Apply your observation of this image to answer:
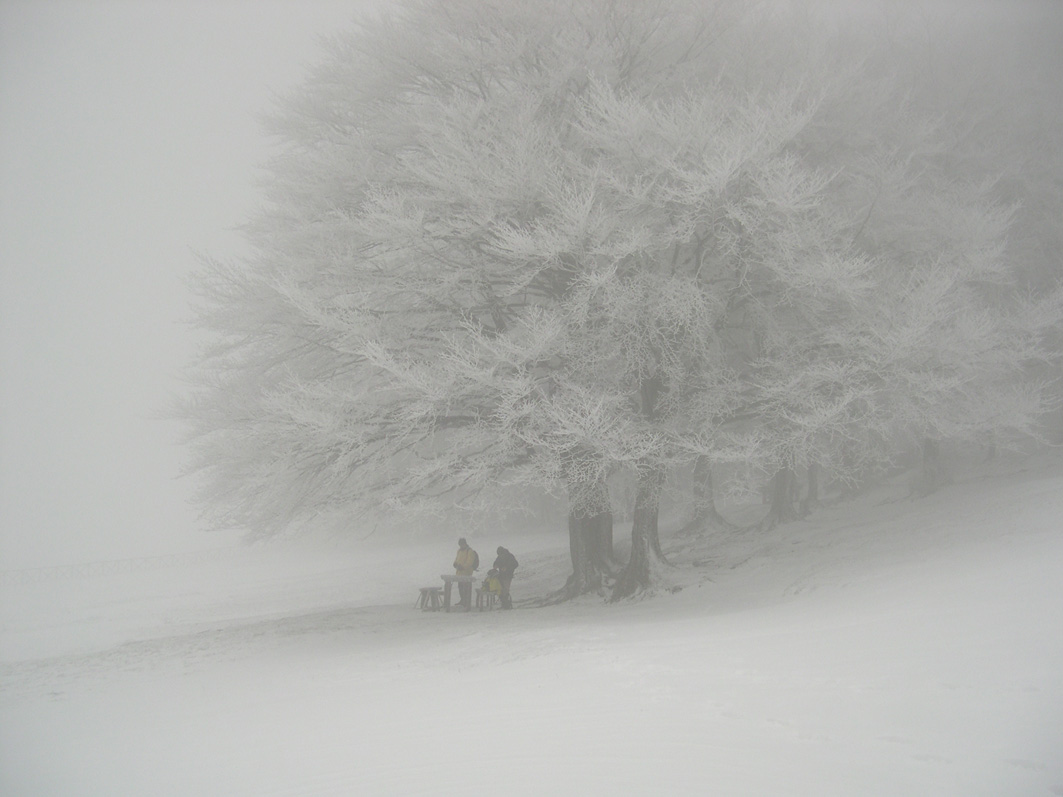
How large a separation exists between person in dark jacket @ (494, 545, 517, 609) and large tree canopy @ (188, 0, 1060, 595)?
1249 millimetres

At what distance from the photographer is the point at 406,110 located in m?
12.5

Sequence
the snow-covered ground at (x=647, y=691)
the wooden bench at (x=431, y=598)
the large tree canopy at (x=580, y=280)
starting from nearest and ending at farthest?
the snow-covered ground at (x=647, y=691) < the large tree canopy at (x=580, y=280) < the wooden bench at (x=431, y=598)

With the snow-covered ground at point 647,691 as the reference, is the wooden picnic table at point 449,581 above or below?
above

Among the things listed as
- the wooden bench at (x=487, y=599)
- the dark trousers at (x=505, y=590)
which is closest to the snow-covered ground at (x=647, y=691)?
the dark trousers at (x=505, y=590)


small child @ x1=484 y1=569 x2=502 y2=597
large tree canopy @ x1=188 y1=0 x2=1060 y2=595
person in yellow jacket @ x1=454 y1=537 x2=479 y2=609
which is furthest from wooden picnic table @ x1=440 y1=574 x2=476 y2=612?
large tree canopy @ x1=188 y1=0 x2=1060 y2=595

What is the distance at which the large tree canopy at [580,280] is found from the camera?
400 inches

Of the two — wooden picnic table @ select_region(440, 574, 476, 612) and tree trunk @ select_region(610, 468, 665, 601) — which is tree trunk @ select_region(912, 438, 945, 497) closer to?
tree trunk @ select_region(610, 468, 665, 601)

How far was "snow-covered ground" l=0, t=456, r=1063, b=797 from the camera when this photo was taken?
3.98 meters

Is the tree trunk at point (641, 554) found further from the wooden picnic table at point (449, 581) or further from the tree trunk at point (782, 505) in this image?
the tree trunk at point (782, 505)

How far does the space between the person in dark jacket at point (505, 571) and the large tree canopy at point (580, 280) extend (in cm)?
125

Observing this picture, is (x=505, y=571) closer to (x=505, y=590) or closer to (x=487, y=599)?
(x=505, y=590)

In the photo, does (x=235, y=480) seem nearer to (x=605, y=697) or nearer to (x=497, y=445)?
(x=497, y=445)

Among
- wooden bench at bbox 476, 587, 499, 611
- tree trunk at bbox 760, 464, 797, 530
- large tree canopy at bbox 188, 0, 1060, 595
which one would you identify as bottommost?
wooden bench at bbox 476, 587, 499, 611

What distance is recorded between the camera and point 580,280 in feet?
33.7
